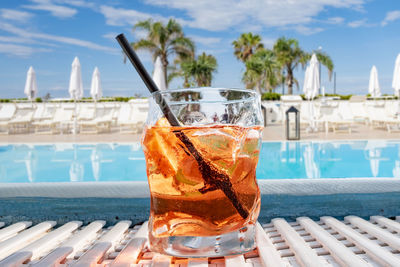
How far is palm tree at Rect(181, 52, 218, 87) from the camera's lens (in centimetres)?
2527

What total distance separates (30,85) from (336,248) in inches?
567

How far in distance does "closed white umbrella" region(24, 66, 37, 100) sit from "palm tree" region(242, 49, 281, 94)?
1396 cm

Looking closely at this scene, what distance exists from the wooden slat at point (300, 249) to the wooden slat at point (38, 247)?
2.23 ft

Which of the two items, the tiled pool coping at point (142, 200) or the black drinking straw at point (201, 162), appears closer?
the black drinking straw at point (201, 162)

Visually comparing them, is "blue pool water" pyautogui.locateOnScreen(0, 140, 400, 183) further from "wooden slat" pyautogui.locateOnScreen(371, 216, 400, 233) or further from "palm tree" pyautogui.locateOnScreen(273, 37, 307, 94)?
"palm tree" pyautogui.locateOnScreen(273, 37, 307, 94)

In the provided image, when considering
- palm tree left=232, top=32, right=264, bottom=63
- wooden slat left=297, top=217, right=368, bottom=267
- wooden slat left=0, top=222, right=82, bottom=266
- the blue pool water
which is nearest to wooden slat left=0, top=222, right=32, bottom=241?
wooden slat left=0, top=222, right=82, bottom=266

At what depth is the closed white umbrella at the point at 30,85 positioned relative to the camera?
530 inches

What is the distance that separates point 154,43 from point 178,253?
2368 centimetres

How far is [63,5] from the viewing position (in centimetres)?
3173

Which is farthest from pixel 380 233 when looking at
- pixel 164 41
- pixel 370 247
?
pixel 164 41

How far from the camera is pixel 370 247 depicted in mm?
945

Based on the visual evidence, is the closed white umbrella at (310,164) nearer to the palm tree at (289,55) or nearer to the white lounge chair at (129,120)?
the white lounge chair at (129,120)

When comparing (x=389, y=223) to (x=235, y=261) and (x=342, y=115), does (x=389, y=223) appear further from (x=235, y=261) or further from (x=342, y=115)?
(x=342, y=115)

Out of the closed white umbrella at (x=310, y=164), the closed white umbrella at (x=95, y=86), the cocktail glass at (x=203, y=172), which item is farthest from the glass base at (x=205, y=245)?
the closed white umbrella at (x=95, y=86)
